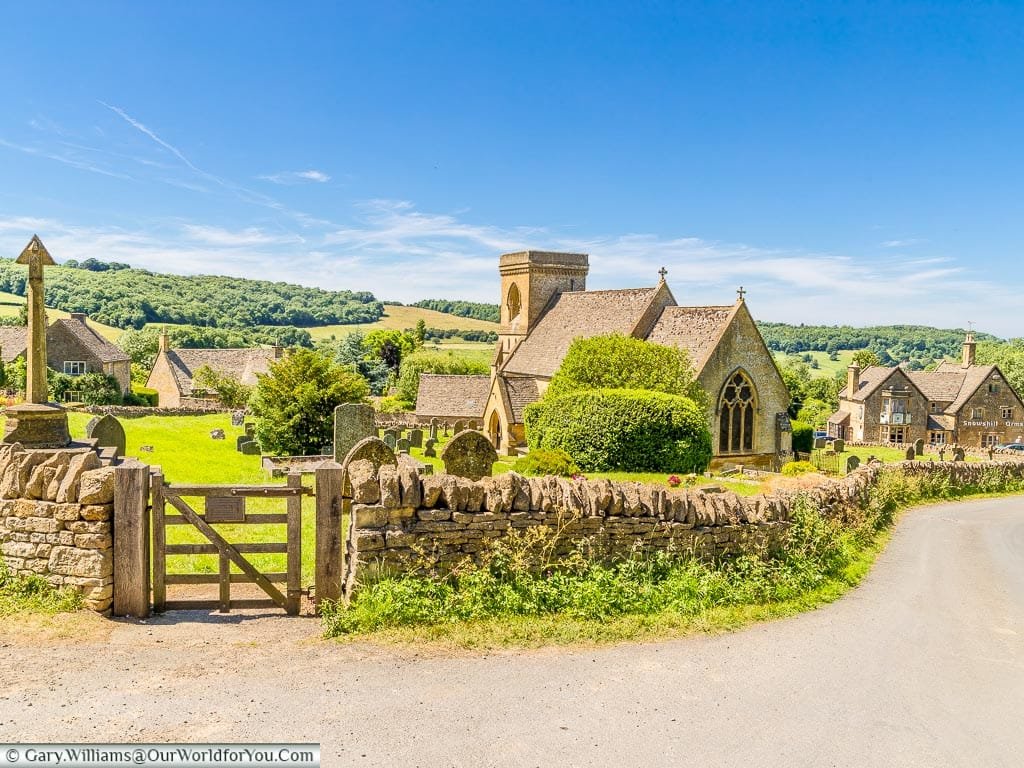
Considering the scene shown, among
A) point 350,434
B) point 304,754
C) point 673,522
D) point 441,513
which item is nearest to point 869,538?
point 673,522

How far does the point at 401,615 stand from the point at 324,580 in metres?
1.26

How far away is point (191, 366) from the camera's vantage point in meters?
69.9

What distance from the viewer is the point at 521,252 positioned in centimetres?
5234

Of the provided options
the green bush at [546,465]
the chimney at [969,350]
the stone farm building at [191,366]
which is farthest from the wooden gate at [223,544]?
the chimney at [969,350]

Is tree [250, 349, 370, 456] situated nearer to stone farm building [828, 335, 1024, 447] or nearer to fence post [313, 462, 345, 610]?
fence post [313, 462, 345, 610]

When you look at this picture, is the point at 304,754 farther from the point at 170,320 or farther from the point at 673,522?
the point at 170,320

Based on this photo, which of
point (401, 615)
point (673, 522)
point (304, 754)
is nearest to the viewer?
point (304, 754)

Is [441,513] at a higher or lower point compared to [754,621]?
higher

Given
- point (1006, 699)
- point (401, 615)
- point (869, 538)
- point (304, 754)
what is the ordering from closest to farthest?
point (304, 754), point (1006, 699), point (401, 615), point (869, 538)

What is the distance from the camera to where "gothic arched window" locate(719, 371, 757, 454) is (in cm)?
3656

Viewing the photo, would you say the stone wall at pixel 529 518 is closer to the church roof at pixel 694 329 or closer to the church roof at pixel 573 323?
the church roof at pixel 694 329

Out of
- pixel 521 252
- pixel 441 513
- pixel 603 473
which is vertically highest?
pixel 521 252

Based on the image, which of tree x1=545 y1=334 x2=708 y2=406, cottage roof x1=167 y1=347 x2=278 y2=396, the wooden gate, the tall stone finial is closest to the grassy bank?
the wooden gate

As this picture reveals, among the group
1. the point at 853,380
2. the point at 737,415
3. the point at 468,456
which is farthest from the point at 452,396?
the point at 853,380
